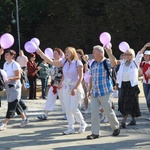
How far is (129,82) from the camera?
971cm

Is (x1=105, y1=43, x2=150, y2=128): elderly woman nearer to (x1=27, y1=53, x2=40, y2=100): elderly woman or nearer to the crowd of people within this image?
the crowd of people

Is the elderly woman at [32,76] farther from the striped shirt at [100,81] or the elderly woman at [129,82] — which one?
the striped shirt at [100,81]

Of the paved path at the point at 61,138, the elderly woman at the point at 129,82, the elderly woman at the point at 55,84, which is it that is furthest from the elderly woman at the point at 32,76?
the elderly woman at the point at 129,82

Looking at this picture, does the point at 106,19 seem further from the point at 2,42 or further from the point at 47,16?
the point at 2,42

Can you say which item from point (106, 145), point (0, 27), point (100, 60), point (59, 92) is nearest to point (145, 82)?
point (59, 92)

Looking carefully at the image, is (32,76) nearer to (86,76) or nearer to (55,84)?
(86,76)

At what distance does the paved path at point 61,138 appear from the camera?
307 inches

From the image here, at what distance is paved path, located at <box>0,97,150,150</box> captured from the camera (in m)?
7.80

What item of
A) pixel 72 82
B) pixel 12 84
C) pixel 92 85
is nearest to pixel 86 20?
pixel 12 84

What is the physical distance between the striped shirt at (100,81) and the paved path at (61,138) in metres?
0.94

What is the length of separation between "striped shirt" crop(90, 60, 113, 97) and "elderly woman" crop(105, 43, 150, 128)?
44.3 inches

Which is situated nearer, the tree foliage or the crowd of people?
the crowd of people

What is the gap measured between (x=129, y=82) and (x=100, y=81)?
143 cm

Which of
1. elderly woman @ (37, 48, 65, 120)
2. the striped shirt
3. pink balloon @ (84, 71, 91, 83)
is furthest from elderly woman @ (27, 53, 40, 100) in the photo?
the striped shirt
